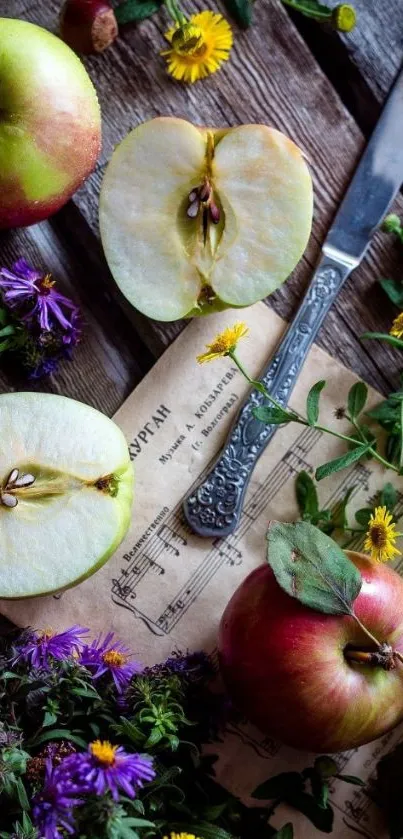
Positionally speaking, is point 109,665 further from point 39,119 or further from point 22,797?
point 39,119

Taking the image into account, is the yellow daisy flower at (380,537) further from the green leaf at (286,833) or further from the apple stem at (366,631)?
the green leaf at (286,833)

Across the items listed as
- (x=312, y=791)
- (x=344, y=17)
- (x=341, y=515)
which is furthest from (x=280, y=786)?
(x=344, y=17)

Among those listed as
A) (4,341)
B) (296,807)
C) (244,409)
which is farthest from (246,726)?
(4,341)

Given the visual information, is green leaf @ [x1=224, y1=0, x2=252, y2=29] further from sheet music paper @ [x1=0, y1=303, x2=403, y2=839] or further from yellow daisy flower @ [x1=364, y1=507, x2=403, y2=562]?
yellow daisy flower @ [x1=364, y1=507, x2=403, y2=562]

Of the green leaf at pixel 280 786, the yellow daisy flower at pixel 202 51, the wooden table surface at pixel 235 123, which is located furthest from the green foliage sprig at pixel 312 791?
the yellow daisy flower at pixel 202 51

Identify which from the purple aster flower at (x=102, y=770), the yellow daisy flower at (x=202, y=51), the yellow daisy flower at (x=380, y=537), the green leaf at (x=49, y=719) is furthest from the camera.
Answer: the yellow daisy flower at (x=202, y=51)

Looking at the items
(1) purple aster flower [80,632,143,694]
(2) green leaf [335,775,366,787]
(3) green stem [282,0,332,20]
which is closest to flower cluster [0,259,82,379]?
(1) purple aster flower [80,632,143,694]
